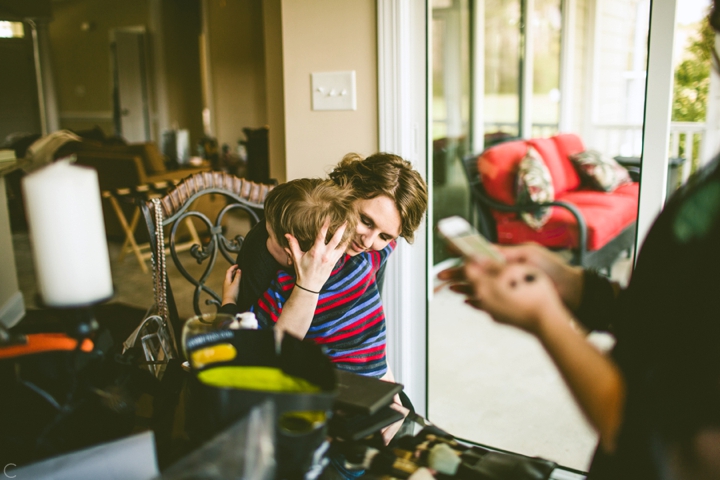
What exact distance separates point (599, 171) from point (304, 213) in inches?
61.8

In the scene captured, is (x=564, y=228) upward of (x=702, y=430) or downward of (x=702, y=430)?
downward

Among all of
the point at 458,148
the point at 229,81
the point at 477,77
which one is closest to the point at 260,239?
the point at 458,148

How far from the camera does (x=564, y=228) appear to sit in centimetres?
265

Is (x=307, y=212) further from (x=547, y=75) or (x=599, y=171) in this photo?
(x=547, y=75)

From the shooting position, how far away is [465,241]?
761 millimetres

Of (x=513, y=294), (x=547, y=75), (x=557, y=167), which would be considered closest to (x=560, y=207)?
(x=557, y=167)

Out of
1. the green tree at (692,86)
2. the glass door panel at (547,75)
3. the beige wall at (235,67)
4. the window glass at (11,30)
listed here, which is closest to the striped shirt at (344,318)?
the green tree at (692,86)

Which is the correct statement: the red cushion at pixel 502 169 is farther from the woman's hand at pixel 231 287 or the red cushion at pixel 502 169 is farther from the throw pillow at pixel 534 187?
the woman's hand at pixel 231 287

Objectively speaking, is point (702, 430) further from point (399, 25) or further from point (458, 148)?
point (458, 148)

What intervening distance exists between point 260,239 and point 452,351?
170 centimetres

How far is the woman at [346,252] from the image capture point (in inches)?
46.0

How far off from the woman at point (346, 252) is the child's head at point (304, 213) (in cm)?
2

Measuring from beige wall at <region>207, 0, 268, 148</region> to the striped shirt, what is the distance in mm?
7059

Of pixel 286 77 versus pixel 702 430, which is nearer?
pixel 702 430
